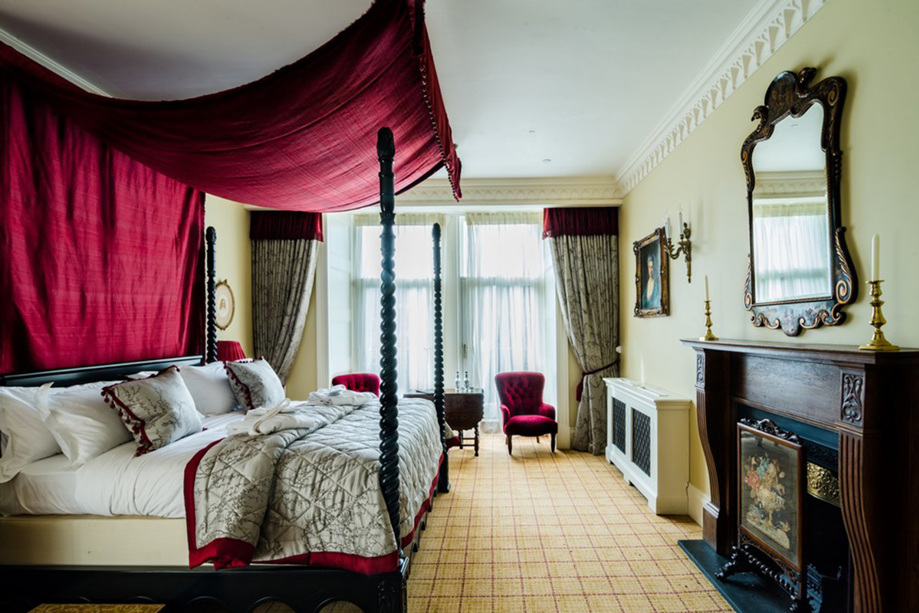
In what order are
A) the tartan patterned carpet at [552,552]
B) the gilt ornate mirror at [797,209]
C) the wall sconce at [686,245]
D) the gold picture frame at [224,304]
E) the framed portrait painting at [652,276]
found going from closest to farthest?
the gilt ornate mirror at [797,209] → the tartan patterned carpet at [552,552] → the wall sconce at [686,245] → the framed portrait painting at [652,276] → the gold picture frame at [224,304]

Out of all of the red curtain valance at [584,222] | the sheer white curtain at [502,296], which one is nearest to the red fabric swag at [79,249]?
the sheer white curtain at [502,296]

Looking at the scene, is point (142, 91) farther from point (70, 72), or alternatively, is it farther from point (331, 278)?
point (331, 278)

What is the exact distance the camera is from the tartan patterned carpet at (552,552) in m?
2.36

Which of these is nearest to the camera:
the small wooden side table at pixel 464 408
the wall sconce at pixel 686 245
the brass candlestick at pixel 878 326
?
the brass candlestick at pixel 878 326

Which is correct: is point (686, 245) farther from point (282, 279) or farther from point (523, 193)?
point (282, 279)

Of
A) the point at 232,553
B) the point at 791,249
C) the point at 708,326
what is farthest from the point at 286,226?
the point at 791,249

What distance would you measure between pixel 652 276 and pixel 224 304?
394cm

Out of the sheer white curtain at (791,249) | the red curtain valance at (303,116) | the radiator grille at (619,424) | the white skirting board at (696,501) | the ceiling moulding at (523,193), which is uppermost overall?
the ceiling moulding at (523,193)

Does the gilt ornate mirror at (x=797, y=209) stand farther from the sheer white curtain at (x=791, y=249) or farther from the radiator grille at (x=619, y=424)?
the radiator grille at (x=619, y=424)

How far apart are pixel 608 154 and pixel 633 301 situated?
56.5 inches

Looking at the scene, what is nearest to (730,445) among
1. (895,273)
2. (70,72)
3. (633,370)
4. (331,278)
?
(895,273)

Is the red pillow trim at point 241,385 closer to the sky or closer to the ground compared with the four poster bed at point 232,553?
closer to the sky

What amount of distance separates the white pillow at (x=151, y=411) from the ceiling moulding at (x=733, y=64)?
354 cm

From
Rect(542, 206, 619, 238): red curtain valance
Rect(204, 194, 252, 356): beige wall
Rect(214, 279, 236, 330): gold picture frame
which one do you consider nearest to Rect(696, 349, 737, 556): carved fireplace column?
Rect(542, 206, 619, 238): red curtain valance
